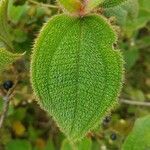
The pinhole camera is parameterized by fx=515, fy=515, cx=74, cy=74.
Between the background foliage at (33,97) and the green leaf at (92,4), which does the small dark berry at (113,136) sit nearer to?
the background foliage at (33,97)

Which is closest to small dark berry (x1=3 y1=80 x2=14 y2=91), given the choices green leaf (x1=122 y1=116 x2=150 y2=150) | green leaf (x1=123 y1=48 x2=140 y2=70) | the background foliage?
the background foliage

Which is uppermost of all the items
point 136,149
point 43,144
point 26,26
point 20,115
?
point 26,26

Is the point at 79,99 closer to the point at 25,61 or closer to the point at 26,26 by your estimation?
the point at 25,61

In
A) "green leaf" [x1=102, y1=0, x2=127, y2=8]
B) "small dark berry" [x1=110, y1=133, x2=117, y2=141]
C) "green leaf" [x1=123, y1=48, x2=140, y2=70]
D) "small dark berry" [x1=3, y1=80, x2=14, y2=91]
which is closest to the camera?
"green leaf" [x1=102, y1=0, x2=127, y2=8]

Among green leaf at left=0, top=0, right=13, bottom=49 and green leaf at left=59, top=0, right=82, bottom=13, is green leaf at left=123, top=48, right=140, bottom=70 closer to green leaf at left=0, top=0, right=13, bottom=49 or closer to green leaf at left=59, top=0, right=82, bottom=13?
green leaf at left=0, top=0, right=13, bottom=49

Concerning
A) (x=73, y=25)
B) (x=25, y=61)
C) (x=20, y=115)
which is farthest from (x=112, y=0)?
(x=20, y=115)

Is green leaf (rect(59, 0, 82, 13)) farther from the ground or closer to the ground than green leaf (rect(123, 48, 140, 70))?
farther from the ground
